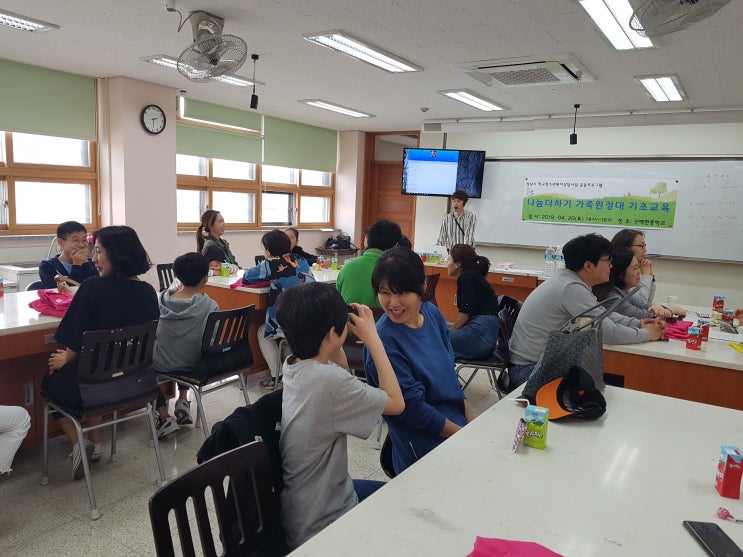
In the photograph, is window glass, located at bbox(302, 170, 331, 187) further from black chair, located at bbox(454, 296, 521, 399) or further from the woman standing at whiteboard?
the woman standing at whiteboard

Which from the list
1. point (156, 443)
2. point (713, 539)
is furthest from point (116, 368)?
point (713, 539)

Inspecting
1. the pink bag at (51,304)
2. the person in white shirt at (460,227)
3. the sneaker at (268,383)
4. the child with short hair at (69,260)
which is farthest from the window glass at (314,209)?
the pink bag at (51,304)

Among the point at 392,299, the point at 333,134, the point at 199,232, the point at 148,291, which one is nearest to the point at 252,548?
the point at 392,299

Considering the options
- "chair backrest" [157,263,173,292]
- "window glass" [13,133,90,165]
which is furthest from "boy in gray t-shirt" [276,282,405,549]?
"window glass" [13,133,90,165]

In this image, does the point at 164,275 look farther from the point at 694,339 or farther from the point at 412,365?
the point at 694,339

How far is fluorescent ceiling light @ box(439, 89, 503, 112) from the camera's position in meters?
5.56

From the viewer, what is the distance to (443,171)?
24.3 feet

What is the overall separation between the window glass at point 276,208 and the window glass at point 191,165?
1094 millimetres

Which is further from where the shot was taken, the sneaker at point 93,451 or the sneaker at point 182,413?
the sneaker at point 182,413

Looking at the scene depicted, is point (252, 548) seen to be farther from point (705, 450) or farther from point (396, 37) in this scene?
point (396, 37)

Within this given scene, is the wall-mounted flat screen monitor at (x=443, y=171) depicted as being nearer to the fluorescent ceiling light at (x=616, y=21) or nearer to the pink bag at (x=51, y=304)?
the fluorescent ceiling light at (x=616, y=21)

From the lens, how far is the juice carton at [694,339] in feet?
8.77

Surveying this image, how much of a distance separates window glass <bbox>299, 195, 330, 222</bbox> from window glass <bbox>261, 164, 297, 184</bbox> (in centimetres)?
Answer: 37

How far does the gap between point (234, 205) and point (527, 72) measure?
4492 millimetres
